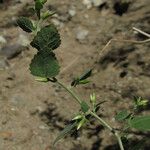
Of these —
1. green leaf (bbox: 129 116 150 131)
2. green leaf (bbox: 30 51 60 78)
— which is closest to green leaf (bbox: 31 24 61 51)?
green leaf (bbox: 30 51 60 78)

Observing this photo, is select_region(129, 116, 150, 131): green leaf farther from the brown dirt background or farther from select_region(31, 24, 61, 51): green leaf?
the brown dirt background

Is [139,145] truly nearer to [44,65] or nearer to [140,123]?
[140,123]

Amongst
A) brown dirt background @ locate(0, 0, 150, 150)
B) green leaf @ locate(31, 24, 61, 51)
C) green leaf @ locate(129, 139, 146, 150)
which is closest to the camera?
green leaf @ locate(31, 24, 61, 51)

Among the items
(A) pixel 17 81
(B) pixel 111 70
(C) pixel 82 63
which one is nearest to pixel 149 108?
(B) pixel 111 70

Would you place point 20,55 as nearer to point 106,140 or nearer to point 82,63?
point 82,63

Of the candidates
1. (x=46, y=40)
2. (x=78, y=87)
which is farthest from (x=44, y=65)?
(x=78, y=87)

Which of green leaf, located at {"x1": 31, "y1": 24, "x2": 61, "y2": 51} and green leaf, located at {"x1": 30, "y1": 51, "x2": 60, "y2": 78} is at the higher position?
green leaf, located at {"x1": 31, "y1": 24, "x2": 61, "y2": 51}
